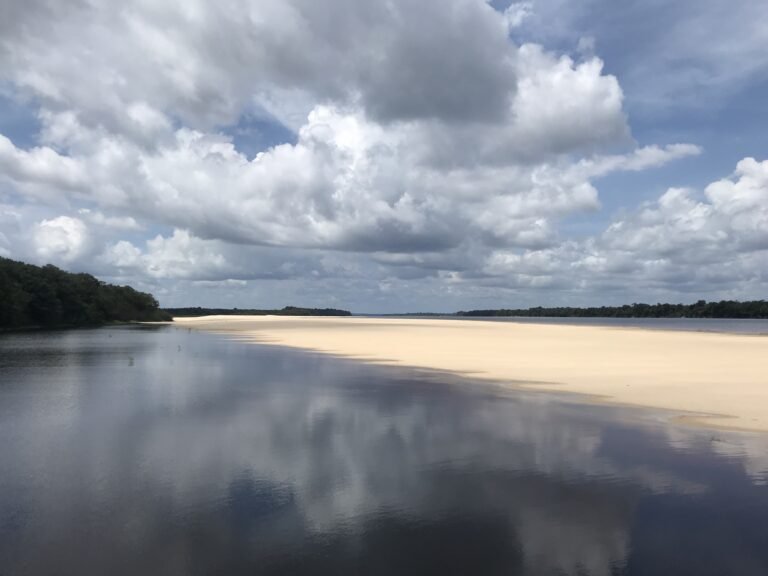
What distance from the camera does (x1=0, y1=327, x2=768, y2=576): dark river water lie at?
758cm

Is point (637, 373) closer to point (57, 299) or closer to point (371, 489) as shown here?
point (371, 489)

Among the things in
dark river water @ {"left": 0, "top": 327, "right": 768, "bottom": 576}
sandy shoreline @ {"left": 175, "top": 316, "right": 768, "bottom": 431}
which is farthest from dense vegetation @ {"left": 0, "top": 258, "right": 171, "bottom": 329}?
dark river water @ {"left": 0, "top": 327, "right": 768, "bottom": 576}

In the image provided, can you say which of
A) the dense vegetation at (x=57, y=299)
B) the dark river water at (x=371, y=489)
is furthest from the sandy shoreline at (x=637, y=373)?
the dense vegetation at (x=57, y=299)

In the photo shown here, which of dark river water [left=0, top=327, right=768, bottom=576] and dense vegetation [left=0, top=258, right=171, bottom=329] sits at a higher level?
dense vegetation [left=0, top=258, right=171, bottom=329]

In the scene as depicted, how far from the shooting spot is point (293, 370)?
97.3 feet

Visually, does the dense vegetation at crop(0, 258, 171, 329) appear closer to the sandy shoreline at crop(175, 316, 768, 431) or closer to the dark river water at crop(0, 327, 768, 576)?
the sandy shoreline at crop(175, 316, 768, 431)

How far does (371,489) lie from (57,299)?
95.0 metres

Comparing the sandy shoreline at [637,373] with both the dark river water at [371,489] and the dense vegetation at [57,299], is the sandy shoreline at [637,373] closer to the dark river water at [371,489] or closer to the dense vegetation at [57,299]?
the dark river water at [371,489]

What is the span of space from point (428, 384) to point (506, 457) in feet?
38.0

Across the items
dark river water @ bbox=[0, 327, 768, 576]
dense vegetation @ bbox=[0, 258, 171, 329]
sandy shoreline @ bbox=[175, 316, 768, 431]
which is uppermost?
dense vegetation @ bbox=[0, 258, 171, 329]

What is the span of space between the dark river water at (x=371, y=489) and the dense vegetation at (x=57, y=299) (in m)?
66.6

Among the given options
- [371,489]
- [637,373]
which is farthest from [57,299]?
[371,489]

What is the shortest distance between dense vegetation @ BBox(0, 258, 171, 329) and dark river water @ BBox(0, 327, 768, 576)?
66.6m

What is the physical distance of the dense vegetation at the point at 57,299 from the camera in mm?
75312
